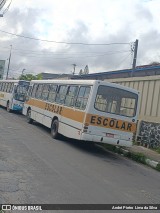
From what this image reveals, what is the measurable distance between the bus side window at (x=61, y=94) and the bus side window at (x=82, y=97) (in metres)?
1.77

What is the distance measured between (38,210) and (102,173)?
4.06 metres

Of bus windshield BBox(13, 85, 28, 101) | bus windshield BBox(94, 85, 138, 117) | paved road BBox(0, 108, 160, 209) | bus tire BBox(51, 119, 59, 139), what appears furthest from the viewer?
bus windshield BBox(13, 85, 28, 101)

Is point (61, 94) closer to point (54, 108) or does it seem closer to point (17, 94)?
point (54, 108)

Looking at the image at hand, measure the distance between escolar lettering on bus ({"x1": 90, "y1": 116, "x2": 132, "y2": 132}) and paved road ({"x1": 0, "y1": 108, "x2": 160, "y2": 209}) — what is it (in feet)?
3.69

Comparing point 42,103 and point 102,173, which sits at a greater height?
point 42,103

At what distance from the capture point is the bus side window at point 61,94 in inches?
642

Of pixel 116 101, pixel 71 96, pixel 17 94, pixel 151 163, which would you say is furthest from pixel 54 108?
pixel 17 94

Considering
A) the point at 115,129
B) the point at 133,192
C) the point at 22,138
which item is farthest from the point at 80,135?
the point at 133,192

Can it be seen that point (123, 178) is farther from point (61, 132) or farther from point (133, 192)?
point (61, 132)

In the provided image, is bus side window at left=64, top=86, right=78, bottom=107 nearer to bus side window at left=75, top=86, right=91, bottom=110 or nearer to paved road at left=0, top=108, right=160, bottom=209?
bus side window at left=75, top=86, right=91, bottom=110

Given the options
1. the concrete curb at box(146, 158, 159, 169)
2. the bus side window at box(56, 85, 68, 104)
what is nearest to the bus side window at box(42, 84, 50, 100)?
the bus side window at box(56, 85, 68, 104)

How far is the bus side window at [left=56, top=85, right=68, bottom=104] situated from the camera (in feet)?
53.5

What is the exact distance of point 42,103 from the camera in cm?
1911

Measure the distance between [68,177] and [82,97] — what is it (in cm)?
590
